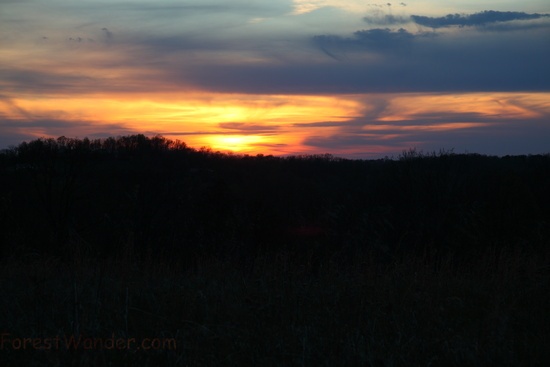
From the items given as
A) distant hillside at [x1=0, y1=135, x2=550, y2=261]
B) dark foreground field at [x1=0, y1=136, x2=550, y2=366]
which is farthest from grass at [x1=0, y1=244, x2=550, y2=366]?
distant hillside at [x1=0, y1=135, x2=550, y2=261]

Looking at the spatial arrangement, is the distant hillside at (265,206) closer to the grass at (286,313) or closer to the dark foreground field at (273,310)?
the dark foreground field at (273,310)

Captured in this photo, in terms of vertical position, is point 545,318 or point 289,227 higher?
point 545,318

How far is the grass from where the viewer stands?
4102mm

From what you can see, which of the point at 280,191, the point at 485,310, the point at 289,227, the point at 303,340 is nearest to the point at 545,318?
the point at 485,310

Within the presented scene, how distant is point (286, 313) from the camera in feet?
16.4

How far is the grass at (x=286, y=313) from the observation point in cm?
410

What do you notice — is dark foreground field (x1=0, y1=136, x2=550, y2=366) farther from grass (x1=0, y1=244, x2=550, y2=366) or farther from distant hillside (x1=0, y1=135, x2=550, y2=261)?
distant hillside (x1=0, y1=135, x2=550, y2=261)

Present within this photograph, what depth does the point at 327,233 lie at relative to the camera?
2747 centimetres

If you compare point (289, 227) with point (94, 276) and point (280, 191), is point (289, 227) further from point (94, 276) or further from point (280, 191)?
point (94, 276)

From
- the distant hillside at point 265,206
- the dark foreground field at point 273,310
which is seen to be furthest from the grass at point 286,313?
the distant hillside at point 265,206

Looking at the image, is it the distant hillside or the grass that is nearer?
the grass

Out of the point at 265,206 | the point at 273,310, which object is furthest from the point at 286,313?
the point at 265,206

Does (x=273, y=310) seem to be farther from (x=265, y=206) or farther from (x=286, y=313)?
(x=265, y=206)

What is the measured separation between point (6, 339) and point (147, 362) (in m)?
1.21
